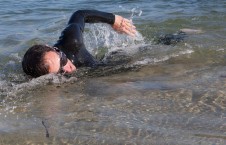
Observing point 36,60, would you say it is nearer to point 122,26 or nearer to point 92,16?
point 92,16

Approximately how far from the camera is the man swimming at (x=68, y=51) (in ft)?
13.6

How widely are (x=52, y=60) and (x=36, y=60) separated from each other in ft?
0.50

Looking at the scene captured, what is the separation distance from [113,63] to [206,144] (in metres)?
2.58

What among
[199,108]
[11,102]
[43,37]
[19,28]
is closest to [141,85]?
[199,108]

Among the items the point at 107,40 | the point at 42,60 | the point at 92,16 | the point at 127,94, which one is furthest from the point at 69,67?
the point at 107,40

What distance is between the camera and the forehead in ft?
13.6

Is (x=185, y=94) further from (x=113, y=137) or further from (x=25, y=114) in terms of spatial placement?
(x=25, y=114)

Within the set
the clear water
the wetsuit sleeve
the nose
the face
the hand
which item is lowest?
the clear water

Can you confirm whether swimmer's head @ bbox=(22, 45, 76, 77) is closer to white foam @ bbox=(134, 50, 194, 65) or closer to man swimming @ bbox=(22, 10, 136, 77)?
man swimming @ bbox=(22, 10, 136, 77)

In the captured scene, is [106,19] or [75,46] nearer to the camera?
[75,46]

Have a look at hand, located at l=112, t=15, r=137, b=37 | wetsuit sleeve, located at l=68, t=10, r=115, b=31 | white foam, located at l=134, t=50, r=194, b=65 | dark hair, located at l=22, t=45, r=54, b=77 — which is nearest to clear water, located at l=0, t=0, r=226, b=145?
white foam, located at l=134, t=50, r=194, b=65

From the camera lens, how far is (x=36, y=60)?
4121 mm

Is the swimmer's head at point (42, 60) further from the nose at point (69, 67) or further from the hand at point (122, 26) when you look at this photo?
the hand at point (122, 26)

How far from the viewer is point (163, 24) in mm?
7723
